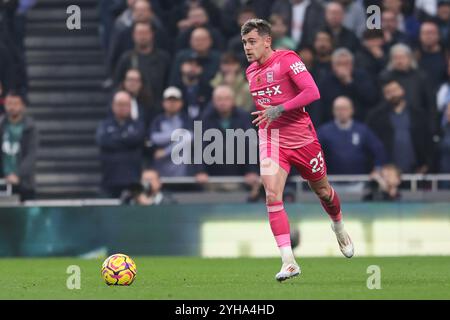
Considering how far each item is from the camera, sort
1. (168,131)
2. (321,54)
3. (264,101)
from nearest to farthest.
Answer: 1. (264,101)
2. (168,131)
3. (321,54)

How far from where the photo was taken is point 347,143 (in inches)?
837

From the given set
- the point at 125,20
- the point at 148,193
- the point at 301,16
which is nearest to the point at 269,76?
the point at 148,193

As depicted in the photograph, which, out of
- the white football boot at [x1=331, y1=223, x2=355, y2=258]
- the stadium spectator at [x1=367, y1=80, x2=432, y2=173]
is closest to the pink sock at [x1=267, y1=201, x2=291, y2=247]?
the white football boot at [x1=331, y1=223, x2=355, y2=258]

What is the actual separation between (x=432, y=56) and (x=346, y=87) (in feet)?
5.61

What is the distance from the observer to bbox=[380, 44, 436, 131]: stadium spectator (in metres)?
22.1

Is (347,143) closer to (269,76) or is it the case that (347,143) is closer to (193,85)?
(193,85)

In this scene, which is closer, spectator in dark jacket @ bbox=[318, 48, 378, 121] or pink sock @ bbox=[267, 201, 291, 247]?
pink sock @ bbox=[267, 201, 291, 247]

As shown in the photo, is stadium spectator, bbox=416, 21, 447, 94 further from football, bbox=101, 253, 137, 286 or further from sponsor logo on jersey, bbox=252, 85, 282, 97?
football, bbox=101, 253, 137, 286

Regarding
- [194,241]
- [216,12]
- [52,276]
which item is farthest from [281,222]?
[216,12]

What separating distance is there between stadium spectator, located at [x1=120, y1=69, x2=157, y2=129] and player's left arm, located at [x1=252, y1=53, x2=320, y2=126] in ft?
26.0

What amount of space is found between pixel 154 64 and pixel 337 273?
8243 millimetres

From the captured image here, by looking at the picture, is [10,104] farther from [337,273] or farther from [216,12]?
[337,273]

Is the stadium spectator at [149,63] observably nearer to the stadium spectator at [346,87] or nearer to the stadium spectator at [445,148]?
the stadium spectator at [346,87]

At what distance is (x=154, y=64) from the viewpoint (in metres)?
22.9
